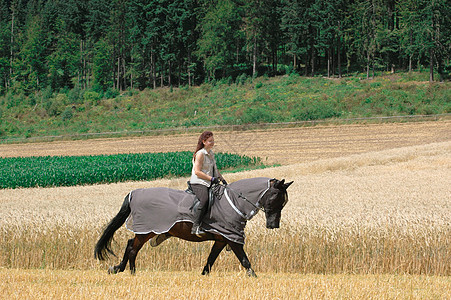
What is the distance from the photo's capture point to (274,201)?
6957 mm

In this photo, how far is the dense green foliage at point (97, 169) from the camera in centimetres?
2495

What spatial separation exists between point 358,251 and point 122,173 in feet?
62.2

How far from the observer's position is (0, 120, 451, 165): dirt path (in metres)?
33.3

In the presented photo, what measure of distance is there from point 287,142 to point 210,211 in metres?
30.8

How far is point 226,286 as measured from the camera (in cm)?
666

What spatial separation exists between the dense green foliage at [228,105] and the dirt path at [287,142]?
5734 mm

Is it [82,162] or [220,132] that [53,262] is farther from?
[220,132]

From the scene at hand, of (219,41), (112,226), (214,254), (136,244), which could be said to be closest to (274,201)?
(214,254)

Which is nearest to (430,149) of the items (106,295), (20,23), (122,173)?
(122,173)

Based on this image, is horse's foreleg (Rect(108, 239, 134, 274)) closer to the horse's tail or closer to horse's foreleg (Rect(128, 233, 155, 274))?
horse's foreleg (Rect(128, 233, 155, 274))

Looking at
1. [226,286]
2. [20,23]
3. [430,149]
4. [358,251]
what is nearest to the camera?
[226,286]

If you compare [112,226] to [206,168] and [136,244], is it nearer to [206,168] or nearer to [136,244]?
[136,244]

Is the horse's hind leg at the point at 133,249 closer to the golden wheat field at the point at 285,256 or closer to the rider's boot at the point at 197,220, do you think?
the golden wheat field at the point at 285,256

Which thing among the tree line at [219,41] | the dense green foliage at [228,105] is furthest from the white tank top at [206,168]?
the tree line at [219,41]
